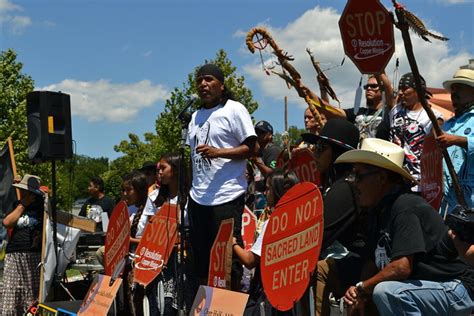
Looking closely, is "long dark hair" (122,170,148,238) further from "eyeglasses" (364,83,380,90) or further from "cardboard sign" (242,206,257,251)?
"eyeglasses" (364,83,380,90)

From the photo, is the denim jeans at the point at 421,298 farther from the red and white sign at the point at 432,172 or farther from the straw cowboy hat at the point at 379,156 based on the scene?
the red and white sign at the point at 432,172

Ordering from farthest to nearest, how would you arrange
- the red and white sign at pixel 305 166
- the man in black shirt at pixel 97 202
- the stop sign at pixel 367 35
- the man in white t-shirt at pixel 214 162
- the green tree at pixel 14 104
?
the green tree at pixel 14 104 < the man in black shirt at pixel 97 202 < the man in white t-shirt at pixel 214 162 < the red and white sign at pixel 305 166 < the stop sign at pixel 367 35

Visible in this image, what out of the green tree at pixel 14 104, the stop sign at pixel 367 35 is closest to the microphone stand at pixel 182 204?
the stop sign at pixel 367 35

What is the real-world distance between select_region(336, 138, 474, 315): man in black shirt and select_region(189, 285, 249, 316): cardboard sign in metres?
0.87

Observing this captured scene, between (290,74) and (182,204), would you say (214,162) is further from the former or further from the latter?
(290,74)

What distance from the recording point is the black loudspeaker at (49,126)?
24.3ft

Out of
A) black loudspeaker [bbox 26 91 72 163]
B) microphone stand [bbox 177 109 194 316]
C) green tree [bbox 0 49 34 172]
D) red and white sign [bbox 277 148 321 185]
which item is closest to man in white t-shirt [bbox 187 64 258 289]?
microphone stand [bbox 177 109 194 316]

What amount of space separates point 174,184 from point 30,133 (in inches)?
102

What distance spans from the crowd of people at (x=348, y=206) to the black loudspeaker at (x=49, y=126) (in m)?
0.87

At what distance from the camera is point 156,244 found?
18.0 ft

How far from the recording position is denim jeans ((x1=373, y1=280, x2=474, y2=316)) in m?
3.20

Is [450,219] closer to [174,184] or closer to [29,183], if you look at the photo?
[174,184]

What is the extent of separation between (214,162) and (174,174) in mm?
783

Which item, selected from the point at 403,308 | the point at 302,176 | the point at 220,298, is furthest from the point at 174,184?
the point at 403,308
